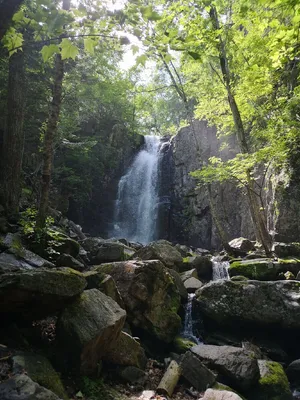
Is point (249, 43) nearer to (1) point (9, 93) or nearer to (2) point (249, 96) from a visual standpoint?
(2) point (249, 96)

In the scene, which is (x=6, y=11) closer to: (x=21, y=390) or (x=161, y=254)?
(x=21, y=390)

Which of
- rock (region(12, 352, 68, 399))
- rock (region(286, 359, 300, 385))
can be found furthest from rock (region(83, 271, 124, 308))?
rock (region(286, 359, 300, 385))

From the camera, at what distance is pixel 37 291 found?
3.90 metres

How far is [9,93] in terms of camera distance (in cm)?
894

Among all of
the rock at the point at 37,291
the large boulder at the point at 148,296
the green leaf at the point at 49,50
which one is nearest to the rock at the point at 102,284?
the large boulder at the point at 148,296

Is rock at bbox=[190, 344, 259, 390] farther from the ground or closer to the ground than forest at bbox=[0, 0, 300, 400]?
closer to the ground

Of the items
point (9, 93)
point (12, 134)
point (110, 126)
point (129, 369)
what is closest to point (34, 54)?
point (9, 93)

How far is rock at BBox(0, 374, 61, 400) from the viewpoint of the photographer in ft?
8.67

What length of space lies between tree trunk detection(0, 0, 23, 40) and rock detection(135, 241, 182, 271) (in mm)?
8089

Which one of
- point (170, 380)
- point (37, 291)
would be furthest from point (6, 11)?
point (170, 380)

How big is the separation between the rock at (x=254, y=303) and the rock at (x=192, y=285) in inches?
51.0

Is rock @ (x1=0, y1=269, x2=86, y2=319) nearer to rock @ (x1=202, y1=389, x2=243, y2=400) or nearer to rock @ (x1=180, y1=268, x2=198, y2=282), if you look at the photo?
rock @ (x1=202, y1=389, x2=243, y2=400)

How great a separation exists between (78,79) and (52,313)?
13.7 metres

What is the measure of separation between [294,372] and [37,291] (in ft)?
18.7
